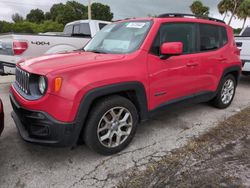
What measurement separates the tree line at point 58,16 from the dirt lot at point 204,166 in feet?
143

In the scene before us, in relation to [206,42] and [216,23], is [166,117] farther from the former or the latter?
[216,23]

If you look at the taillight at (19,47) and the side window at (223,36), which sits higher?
the side window at (223,36)

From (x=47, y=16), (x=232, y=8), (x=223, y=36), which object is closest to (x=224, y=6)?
(x=232, y=8)

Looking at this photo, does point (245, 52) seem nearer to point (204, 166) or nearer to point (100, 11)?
point (204, 166)

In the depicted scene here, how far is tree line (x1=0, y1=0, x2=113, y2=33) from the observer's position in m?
44.8

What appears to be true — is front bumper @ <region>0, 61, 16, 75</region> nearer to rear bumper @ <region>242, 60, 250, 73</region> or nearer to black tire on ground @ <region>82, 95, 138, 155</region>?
black tire on ground @ <region>82, 95, 138, 155</region>

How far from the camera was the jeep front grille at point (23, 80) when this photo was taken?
296 centimetres

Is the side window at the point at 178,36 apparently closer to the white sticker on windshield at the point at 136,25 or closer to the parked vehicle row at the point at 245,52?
the white sticker on windshield at the point at 136,25

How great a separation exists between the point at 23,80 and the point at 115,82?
3.76ft

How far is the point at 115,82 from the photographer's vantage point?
9.73ft

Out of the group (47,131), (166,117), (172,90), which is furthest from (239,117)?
(47,131)

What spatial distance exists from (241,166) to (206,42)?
7.31 feet

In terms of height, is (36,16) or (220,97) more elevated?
(36,16)

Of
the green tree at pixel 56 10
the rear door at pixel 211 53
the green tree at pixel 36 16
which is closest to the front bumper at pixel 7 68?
the rear door at pixel 211 53
